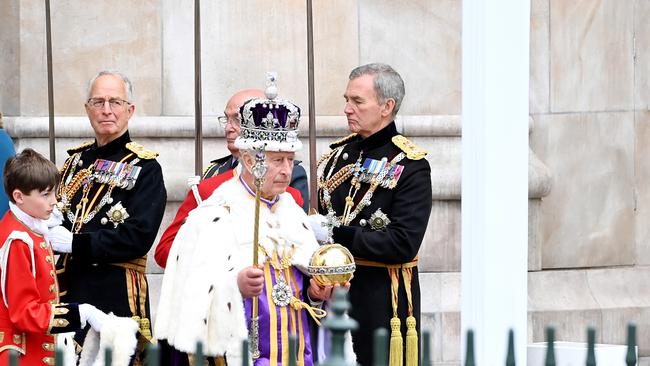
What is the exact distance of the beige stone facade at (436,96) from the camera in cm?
1002

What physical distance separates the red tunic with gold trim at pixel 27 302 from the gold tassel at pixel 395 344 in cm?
149

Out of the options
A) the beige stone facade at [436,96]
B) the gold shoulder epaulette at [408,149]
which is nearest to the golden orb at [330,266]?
the gold shoulder epaulette at [408,149]

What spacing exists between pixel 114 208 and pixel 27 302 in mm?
1162

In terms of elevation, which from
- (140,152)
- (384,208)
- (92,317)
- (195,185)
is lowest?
(92,317)

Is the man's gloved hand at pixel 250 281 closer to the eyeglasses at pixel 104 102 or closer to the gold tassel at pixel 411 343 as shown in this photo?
the gold tassel at pixel 411 343

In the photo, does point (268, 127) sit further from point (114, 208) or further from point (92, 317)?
point (114, 208)

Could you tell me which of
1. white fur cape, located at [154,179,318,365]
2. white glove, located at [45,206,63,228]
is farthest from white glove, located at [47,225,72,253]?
white fur cape, located at [154,179,318,365]

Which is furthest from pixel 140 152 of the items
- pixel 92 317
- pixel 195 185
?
pixel 92 317

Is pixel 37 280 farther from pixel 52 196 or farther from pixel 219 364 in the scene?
pixel 219 364

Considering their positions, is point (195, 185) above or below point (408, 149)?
below

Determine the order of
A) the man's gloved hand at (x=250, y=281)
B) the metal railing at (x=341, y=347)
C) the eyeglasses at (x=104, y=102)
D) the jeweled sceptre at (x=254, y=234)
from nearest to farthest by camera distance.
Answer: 1. the metal railing at (x=341, y=347)
2. the man's gloved hand at (x=250, y=281)
3. the jeweled sceptre at (x=254, y=234)
4. the eyeglasses at (x=104, y=102)

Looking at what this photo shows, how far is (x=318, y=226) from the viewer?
7145 millimetres

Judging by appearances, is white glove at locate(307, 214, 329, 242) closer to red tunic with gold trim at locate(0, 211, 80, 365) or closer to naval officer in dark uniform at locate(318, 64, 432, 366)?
naval officer in dark uniform at locate(318, 64, 432, 366)

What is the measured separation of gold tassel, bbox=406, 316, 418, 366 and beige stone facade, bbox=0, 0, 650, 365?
1.93 meters
